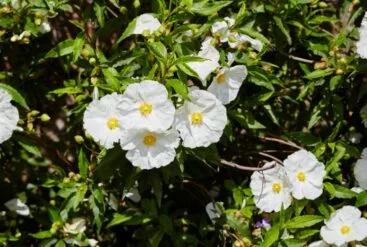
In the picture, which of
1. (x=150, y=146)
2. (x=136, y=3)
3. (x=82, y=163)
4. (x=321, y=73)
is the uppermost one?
(x=136, y=3)

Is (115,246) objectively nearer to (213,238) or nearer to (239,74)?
(213,238)

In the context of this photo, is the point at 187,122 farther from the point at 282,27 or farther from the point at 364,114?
the point at 364,114

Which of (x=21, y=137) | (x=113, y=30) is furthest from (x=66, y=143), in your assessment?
(x=113, y=30)

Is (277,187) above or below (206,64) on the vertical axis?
below

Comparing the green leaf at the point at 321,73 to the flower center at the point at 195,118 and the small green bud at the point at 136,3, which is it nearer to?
the flower center at the point at 195,118

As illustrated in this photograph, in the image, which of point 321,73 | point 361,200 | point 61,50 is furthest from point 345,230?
point 61,50

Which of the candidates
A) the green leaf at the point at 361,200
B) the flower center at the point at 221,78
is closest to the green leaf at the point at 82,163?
the flower center at the point at 221,78
